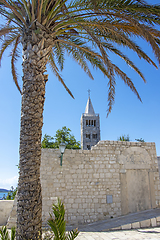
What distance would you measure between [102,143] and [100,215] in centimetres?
301

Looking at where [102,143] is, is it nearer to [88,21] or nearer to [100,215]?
[100,215]

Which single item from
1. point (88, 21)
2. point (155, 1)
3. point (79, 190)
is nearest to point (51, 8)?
point (88, 21)

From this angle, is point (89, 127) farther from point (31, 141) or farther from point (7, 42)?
point (31, 141)

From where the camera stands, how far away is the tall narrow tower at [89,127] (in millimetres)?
44559

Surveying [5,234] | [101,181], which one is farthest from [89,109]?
[5,234]

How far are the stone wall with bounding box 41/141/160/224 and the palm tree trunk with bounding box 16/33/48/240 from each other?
4.27 m

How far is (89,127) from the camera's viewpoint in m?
45.5

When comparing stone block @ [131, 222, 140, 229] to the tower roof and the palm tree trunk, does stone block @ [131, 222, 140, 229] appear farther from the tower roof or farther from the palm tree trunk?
the tower roof

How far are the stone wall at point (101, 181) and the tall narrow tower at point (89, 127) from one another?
1397 inches

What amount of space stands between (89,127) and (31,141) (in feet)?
137

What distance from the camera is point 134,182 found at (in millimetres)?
8461

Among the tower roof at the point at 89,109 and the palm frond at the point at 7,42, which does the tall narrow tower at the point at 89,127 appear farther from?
the palm frond at the point at 7,42

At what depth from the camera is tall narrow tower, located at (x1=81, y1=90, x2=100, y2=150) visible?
146 ft

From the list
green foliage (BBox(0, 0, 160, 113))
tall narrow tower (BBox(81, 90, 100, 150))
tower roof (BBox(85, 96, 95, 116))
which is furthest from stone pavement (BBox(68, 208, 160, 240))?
tower roof (BBox(85, 96, 95, 116))
